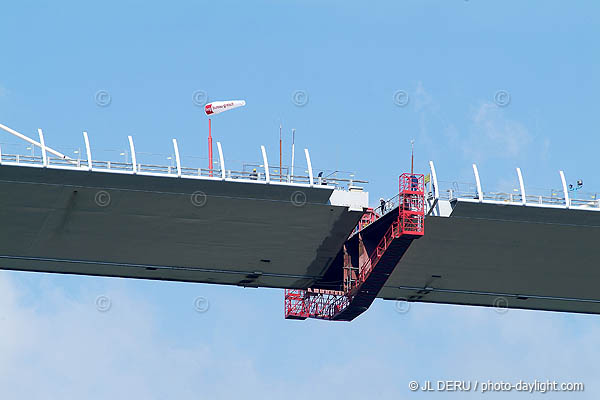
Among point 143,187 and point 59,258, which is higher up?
point 143,187

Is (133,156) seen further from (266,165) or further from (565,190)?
(565,190)

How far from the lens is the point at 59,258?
94938 millimetres

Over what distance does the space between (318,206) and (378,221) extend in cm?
448

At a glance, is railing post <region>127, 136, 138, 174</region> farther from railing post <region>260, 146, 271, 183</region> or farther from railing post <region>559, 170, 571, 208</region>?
railing post <region>559, 170, 571, 208</region>

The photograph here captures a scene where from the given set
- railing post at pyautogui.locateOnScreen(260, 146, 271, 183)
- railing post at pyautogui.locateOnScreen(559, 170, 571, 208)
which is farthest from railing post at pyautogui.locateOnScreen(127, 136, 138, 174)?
railing post at pyautogui.locateOnScreen(559, 170, 571, 208)

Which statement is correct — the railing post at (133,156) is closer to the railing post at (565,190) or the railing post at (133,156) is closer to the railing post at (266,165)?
the railing post at (266,165)

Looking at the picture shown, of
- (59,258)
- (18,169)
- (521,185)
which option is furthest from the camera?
(59,258)

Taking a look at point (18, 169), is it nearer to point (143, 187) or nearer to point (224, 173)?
point (143, 187)

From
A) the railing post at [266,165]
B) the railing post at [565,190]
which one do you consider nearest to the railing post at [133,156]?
the railing post at [266,165]

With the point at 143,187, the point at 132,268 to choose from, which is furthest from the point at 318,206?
the point at 132,268

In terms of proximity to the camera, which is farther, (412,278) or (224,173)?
(412,278)

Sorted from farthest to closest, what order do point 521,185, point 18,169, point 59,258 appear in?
point 59,258 < point 521,185 < point 18,169

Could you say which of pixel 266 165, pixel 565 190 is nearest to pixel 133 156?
pixel 266 165

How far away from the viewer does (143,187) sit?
281 feet
